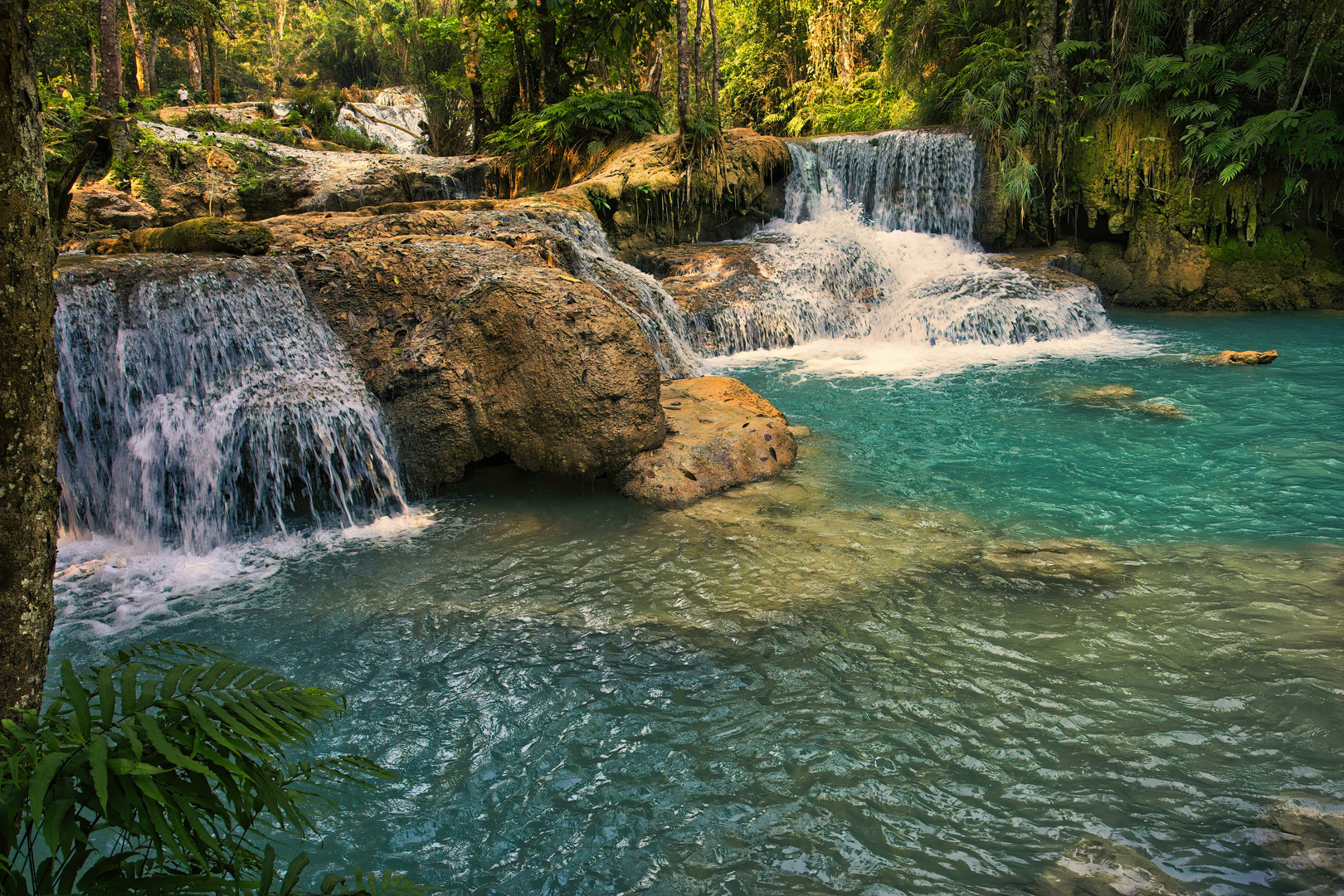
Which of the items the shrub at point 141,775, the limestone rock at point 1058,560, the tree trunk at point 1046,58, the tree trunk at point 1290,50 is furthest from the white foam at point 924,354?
the shrub at point 141,775

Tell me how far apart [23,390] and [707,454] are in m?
4.95

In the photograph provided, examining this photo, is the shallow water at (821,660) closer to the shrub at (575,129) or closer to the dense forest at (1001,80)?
the dense forest at (1001,80)

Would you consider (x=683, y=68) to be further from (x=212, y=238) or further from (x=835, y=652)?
(x=835, y=652)

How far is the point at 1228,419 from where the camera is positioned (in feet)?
24.4

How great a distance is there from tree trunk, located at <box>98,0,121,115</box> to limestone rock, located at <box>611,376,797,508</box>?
38.1 ft

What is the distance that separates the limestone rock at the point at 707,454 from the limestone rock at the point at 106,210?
307 inches

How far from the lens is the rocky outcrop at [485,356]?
6.05m

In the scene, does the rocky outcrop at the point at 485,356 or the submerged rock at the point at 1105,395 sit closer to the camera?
the rocky outcrop at the point at 485,356

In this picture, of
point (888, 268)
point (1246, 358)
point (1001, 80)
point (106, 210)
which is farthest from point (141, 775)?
point (1001, 80)

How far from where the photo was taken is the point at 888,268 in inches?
526

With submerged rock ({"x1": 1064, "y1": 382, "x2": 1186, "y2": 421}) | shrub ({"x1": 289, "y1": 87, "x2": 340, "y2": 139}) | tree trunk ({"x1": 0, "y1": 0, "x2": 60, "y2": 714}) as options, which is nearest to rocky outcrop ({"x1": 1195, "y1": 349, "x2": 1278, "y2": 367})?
submerged rock ({"x1": 1064, "y1": 382, "x2": 1186, "y2": 421})

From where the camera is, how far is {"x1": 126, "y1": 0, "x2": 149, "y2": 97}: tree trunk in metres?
21.6

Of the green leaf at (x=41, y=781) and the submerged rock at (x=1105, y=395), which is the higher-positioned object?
the green leaf at (x=41, y=781)

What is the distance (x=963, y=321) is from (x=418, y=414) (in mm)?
8633
